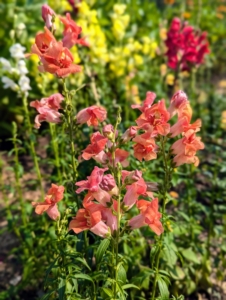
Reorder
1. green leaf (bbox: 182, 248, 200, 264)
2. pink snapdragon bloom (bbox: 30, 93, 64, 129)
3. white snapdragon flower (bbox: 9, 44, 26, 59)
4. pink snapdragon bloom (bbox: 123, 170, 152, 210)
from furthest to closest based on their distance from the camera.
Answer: white snapdragon flower (bbox: 9, 44, 26, 59) < green leaf (bbox: 182, 248, 200, 264) < pink snapdragon bloom (bbox: 30, 93, 64, 129) < pink snapdragon bloom (bbox: 123, 170, 152, 210)

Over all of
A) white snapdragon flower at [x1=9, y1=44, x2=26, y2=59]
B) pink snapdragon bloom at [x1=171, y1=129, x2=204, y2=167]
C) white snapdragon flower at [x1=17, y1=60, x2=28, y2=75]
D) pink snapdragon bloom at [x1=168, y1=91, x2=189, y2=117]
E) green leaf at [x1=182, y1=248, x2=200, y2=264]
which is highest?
white snapdragon flower at [x1=9, y1=44, x2=26, y2=59]

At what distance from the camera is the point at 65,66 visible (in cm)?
222

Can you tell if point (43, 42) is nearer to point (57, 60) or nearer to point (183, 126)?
point (57, 60)

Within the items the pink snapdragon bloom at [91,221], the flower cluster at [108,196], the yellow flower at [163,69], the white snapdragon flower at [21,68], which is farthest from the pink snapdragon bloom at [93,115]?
the yellow flower at [163,69]

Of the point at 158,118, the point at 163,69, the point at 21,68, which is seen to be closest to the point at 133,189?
the point at 158,118

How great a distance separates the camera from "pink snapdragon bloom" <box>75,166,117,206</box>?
1.90 metres

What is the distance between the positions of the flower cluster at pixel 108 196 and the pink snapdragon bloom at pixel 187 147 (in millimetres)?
236

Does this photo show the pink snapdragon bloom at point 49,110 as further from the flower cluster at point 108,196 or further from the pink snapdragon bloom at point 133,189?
the pink snapdragon bloom at point 133,189

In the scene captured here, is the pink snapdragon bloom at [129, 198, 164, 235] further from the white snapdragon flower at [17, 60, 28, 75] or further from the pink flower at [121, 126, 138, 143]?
the white snapdragon flower at [17, 60, 28, 75]

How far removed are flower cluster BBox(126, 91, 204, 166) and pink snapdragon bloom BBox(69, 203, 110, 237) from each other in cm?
31

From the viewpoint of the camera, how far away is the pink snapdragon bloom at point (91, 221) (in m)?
1.99

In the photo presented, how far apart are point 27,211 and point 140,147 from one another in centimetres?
174

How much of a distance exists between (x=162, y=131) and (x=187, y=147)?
0.45ft

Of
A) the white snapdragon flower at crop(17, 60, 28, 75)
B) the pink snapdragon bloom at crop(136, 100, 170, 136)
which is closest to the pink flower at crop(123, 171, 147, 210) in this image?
the pink snapdragon bloom at crop(136, 100, 170, 136)
